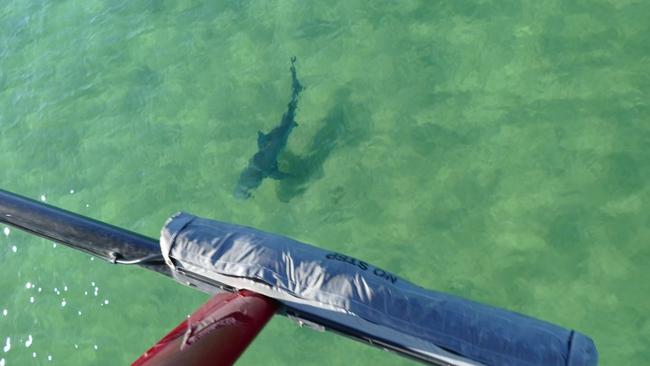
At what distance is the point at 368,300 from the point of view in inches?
114

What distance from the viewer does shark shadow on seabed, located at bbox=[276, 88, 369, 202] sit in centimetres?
682

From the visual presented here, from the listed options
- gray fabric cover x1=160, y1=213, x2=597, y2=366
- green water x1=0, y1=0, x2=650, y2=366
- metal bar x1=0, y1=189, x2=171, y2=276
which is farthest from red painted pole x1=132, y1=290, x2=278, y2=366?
green water x1=0, y1=0, x2=650, y2=366

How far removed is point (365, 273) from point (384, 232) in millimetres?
3347

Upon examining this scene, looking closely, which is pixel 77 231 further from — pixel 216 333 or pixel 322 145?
pixel 322 145

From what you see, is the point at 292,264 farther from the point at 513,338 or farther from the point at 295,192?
the point at 295,192

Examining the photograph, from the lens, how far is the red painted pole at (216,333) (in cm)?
249

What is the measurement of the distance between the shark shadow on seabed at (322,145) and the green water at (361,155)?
21mm

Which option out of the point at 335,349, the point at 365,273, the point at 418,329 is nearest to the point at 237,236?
the point at 365,273

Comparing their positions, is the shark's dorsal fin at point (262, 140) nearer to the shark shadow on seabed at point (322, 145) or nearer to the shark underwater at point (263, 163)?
the shark underwater at point (263, 163)

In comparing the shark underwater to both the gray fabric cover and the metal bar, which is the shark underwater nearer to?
the gray fabric cover

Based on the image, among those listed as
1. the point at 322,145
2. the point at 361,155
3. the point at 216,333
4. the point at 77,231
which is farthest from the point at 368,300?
the point at 322,145

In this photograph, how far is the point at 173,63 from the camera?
26.9 ft

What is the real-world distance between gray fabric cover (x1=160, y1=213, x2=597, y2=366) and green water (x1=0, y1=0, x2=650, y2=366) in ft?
9.22

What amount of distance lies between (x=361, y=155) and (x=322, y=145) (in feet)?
1.35
